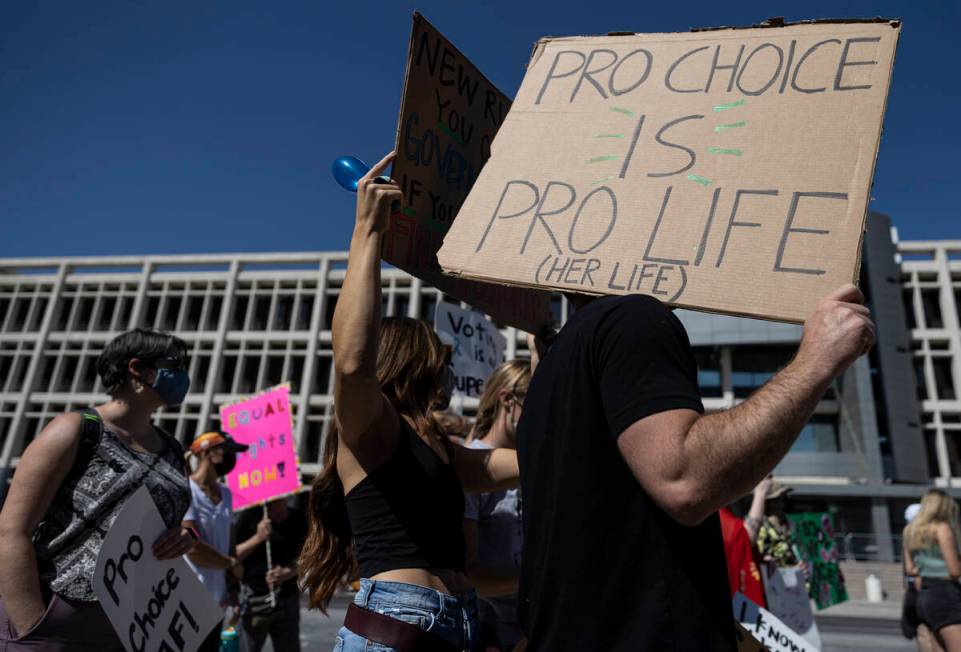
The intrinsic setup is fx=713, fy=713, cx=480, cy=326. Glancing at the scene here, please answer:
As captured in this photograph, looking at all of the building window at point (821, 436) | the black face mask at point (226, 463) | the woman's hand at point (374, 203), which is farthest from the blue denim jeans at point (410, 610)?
the building window at point (821, 436)

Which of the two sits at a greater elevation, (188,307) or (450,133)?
(188,307)

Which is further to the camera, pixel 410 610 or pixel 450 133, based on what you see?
pixel 450 133

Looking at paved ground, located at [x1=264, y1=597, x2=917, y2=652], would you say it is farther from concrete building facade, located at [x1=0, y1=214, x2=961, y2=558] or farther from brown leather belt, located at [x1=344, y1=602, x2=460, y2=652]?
concrete building facade, located at [x1=0, y1=214, x2=961, y2=558]

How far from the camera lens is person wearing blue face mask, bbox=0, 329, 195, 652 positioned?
2.46 m

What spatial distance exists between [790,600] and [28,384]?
5604cm

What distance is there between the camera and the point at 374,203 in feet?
6.39

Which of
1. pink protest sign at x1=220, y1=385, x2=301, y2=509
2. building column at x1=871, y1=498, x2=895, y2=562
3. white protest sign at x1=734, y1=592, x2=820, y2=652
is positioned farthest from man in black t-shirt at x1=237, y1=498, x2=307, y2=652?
building column at x1=871, y1=498, x2=895, y2=562

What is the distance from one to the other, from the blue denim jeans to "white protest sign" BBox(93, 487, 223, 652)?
1123 millimetres

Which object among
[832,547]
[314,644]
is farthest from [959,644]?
[314,644]

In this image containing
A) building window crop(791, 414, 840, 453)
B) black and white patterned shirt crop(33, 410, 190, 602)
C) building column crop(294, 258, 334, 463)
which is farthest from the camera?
building column crop(294, 258, 334, 463)

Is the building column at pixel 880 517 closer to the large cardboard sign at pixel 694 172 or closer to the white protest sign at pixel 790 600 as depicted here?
the white protest sign at pixel 790 600

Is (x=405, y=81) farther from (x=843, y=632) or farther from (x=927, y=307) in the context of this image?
(x=927, y=307)

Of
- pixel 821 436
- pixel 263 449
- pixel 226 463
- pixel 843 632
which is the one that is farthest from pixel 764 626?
pixel 821 436

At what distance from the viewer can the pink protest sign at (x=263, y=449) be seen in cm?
640
